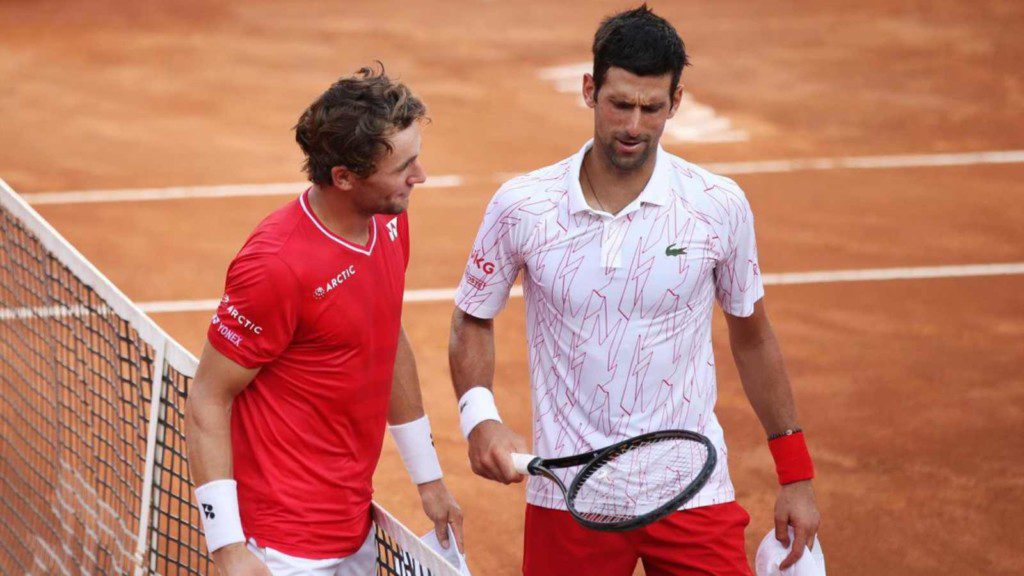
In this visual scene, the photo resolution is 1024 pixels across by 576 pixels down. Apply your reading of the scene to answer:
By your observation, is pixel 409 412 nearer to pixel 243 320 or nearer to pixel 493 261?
pixel 493 261

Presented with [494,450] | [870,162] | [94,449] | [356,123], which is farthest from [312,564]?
[870,162]

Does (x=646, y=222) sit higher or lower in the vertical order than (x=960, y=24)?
lower

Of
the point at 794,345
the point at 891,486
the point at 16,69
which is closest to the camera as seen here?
the point at 891,486

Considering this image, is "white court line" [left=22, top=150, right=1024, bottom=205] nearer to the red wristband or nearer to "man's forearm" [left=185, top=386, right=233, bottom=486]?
the red wristband

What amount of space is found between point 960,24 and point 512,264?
36.4ft

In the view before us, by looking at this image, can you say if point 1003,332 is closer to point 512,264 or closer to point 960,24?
point 512,264

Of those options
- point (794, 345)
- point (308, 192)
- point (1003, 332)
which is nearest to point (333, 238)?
point (308, 192)

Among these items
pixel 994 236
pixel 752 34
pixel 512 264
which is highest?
pixel 752 34

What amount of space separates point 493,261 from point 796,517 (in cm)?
102

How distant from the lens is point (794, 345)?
25.4ft

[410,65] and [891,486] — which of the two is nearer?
[891,486]

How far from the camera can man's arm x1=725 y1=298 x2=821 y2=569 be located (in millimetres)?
3705

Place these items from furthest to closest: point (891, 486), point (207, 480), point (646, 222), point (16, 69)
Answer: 1. point (16, 69)
2. point (891, 486)
3. point (646, 222)
4. point (207, 480)

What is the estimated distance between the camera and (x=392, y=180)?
10.7ft
